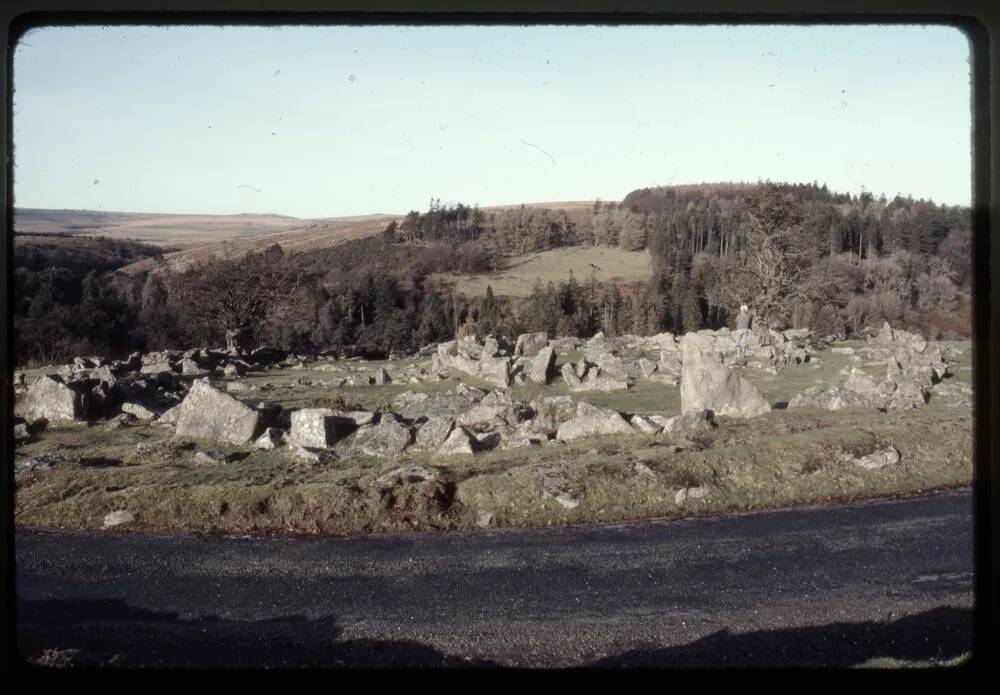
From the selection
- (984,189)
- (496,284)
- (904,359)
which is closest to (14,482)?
(496,284)

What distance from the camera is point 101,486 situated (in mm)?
4996

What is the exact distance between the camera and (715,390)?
258 inches

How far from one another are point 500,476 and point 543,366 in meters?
0.93

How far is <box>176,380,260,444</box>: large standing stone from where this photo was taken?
549 centimetres

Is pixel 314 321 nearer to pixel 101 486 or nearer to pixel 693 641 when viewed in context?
pixel 101 486

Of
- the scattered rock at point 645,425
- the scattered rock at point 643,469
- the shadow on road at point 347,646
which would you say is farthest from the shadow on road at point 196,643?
the scattered rock at point 645,425

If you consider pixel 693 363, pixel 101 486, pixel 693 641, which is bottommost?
pixel 693 641

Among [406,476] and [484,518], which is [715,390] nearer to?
[484,518]

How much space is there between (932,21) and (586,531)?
12.2ft

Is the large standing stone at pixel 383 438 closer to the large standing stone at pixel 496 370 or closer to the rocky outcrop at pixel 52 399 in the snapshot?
the large standing stone at pixel 496 370

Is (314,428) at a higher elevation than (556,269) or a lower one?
lower

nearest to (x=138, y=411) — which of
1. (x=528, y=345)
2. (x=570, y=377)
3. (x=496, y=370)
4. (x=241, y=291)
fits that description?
(x=241, y=291)

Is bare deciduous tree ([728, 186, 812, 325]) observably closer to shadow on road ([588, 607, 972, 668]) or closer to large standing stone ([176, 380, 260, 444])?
shadow on road ([588, 607, 972, 668])

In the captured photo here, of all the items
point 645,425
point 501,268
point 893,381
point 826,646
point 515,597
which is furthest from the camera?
point 645,425
